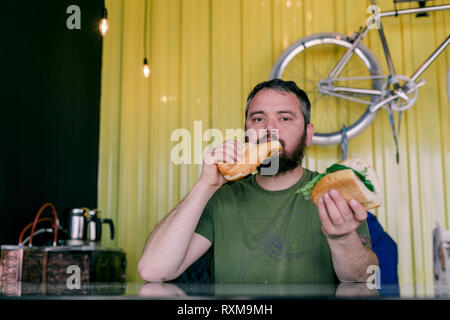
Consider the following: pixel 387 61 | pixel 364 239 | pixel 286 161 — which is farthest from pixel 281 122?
pixel 387 61

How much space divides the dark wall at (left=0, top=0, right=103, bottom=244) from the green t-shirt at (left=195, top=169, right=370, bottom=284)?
110 centimetres

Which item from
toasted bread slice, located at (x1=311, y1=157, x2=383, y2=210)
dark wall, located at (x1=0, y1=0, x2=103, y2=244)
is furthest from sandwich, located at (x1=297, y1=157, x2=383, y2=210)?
dark wall, located at (x1=0, y1=0, x2=103, y2=244)

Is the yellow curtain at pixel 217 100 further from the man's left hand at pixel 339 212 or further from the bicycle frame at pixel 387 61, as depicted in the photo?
the man's left hand at pixel 339 212

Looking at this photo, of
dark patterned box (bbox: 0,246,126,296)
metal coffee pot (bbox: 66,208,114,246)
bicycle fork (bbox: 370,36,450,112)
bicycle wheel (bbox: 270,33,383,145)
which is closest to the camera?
dark patterned box (bbox: 0,246,126,296)

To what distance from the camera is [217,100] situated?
334 centimetres

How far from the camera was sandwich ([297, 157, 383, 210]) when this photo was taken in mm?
1195

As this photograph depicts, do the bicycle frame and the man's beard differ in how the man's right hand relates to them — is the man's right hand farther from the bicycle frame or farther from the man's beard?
the bicycle frame

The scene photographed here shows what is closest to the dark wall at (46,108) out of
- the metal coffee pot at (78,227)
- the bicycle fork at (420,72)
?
the metal coffee pot at (78,227)

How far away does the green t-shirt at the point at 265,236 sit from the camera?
4.89 feet

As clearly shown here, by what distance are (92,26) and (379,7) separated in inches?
77.7

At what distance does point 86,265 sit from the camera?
231 cm

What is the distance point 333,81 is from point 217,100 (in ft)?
2.60
